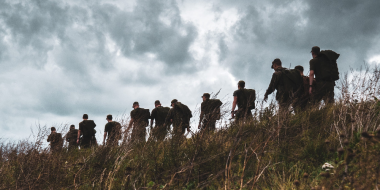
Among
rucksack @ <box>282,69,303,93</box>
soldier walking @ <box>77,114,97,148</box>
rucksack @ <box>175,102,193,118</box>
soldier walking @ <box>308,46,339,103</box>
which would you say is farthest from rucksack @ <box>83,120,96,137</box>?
soldier walking @ <box>308,46,339,103</box>

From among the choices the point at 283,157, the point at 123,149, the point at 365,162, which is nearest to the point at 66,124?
the point at 123,149

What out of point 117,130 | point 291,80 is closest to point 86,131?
point 117,130

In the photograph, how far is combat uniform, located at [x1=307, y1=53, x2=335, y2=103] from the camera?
18.9 feet

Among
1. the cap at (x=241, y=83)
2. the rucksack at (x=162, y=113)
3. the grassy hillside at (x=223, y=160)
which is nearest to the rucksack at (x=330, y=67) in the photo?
the grassy hillside at (x=223, y=160)

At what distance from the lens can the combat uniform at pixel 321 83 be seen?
226 inches

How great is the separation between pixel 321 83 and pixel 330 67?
0.40m

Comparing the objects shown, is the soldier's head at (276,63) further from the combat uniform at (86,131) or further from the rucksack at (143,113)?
the combat uniform at (86,131)

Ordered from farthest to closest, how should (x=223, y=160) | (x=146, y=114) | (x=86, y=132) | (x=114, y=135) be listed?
(x=86, y=132)
(x=146, y=114)
(x=114, y=135)
(x=223, y=160)

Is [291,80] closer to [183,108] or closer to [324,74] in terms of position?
[324,74]

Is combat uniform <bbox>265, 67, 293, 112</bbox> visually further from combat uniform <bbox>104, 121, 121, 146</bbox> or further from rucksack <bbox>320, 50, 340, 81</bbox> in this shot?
combat uniform <bbox>104, 121, 121, 146</bbox>

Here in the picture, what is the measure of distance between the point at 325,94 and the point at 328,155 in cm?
303

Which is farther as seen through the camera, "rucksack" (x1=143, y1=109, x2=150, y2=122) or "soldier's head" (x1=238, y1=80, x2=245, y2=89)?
"rucksack" (x1=143, y1=109, x2=150, y2=122)

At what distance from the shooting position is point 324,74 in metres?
5.69

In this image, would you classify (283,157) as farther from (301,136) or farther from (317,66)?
(317,66)
